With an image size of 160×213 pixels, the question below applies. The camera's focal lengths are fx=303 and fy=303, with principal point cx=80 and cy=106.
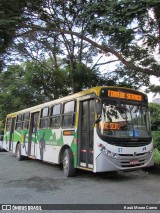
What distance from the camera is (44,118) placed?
13320 millimetres

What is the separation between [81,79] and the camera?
56.6ft

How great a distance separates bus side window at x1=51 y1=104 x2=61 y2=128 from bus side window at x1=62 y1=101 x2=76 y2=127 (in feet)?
1.61

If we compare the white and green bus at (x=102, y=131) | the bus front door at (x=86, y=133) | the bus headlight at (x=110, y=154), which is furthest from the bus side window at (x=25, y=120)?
the bus headlight at (x=110, y=154)

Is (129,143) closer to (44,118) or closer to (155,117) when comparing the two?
(44,118)

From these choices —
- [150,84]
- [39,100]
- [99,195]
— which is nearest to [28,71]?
[39,100]

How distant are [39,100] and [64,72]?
3.27 m

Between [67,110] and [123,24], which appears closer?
[123,24]

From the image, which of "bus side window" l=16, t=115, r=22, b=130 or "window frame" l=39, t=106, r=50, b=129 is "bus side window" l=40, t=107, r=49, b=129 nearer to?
"window frame" l=39, t=106, r=50, b=129

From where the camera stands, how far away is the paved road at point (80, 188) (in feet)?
22.8

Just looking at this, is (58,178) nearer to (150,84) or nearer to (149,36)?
(149,36)

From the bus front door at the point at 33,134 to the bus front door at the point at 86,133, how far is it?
4.70m

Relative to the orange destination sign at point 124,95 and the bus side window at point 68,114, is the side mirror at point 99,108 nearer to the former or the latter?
the orange destination sign at point 124,95

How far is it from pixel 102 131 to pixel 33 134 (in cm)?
627

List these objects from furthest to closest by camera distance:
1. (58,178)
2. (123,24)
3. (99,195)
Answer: (58,178) < (123,24) < (99,195)
